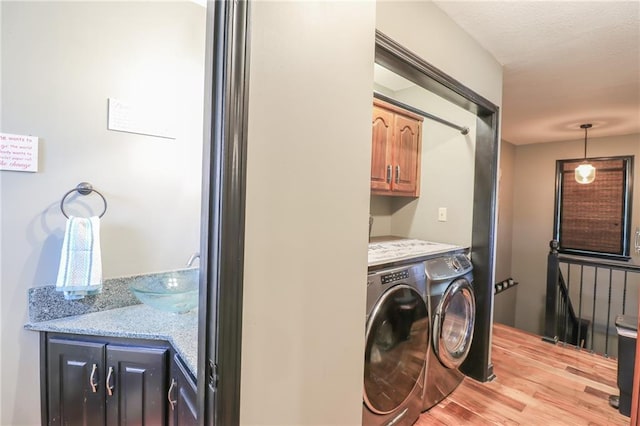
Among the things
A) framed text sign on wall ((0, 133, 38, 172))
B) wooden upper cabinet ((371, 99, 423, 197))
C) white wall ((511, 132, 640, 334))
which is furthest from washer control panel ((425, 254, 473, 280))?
white wall ((511, 132, 640, 334))

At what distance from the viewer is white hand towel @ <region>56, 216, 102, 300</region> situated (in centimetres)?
129

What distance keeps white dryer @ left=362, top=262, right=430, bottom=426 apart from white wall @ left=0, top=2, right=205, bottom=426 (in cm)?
109

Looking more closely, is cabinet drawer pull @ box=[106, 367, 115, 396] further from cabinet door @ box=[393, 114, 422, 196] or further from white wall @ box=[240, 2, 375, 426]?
cabinet door @ box=[393, 114, 422, 196]

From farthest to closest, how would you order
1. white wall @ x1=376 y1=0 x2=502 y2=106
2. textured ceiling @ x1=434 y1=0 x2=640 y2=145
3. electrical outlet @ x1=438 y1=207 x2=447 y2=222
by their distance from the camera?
electrical outlet @ x1=438 y1=207 x2=447 y2=222 < textured ceiling @ x1=434 y1=0 x2=640 y2=145 < white wall @ x1=376 y1=0 x2=502 y2=106

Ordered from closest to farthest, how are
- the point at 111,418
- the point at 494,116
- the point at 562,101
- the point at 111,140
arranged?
1. the point at 111,418
2. the point at 111,140
3. the point at 494,116
4. the point at 562,101

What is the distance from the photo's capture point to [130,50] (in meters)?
1.47

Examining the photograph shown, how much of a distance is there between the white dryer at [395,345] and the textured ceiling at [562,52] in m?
1.51

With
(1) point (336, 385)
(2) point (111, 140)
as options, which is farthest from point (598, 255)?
(2) point (111, 140)

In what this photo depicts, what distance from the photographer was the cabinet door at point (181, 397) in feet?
3.29

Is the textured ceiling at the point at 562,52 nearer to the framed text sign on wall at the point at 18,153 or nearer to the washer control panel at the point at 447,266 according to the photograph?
the washer control panel at the point at 447,266

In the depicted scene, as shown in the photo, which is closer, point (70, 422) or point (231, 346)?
point (231, 346)

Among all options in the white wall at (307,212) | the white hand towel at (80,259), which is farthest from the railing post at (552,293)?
the white hand towel at (80,259)

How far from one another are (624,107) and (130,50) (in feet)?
15.1

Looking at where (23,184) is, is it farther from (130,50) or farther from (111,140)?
(130,50)
